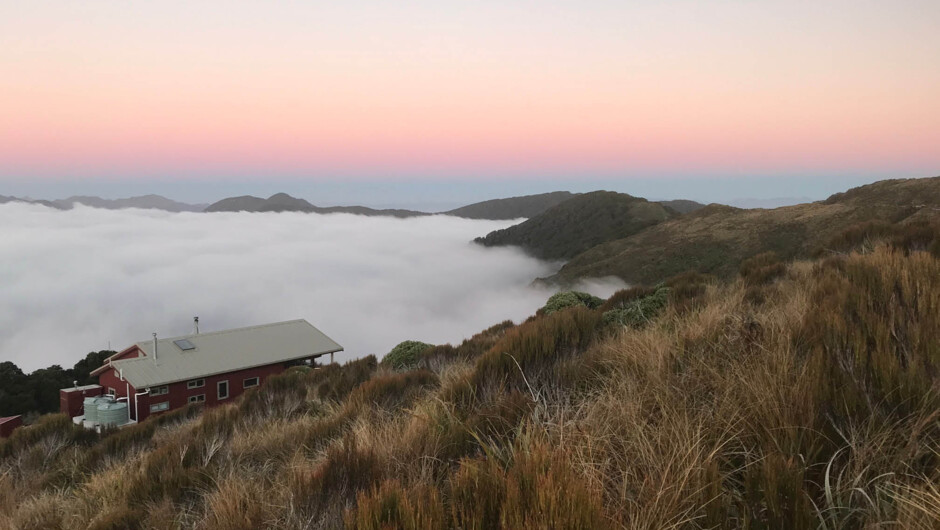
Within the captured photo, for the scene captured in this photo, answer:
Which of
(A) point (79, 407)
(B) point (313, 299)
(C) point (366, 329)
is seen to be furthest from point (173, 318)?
(A) point (79, 407)

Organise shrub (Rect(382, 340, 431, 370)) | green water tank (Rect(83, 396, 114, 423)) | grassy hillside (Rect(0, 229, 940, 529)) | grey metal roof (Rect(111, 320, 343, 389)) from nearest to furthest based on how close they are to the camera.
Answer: grassy hillside (Rect(0, 229, 940, 529))
shrub (Rect(382, 340, 431, 370))
green water tank (Rect(83, 396, 114, 423))
grey metal roof (Rect(111, 320, 343, 389))

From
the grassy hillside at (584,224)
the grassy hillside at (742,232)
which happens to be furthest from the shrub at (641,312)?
the grassy hillside at (584,224)

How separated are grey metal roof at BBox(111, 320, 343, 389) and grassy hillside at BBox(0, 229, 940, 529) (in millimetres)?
25259

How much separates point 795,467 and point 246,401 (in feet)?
31.3

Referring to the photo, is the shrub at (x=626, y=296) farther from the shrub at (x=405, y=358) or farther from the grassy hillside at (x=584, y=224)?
the grassy hillside at (x=584, y=224)

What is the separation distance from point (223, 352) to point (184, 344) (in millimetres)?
2340

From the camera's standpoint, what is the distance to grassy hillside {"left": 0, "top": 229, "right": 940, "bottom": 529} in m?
1.80

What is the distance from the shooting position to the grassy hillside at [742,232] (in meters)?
45.6

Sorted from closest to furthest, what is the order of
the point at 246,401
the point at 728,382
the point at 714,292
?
the point at 728,382, the point at 714,292, the point at 246,401

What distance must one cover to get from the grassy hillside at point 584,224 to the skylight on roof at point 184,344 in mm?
124743

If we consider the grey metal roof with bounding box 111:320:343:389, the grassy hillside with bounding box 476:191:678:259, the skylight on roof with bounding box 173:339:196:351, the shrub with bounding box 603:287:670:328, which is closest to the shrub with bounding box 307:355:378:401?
the shrub with bounding box 603:287:670:328

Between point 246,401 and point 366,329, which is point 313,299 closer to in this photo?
point 366,329

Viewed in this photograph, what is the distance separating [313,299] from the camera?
199 meters

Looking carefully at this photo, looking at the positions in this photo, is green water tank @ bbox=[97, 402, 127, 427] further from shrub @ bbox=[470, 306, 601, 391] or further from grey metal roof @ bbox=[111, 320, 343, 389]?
shrub @ bbox=[470, 306, 601, 391]
